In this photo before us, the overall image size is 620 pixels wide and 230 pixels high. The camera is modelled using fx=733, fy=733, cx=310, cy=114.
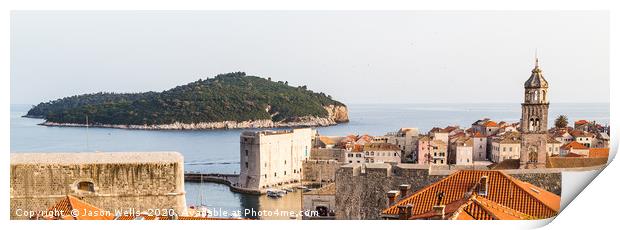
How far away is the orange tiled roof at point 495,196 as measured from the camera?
432 cm

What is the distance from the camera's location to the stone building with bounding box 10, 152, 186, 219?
15.5 feet

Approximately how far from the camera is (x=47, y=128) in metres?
12.5

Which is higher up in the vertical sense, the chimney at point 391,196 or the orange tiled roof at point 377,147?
the chimney at point 391,196

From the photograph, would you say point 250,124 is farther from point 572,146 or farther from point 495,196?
point 495,196

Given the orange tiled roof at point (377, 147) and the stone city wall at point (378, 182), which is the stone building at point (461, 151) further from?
the stone city wall at point (378, 182)

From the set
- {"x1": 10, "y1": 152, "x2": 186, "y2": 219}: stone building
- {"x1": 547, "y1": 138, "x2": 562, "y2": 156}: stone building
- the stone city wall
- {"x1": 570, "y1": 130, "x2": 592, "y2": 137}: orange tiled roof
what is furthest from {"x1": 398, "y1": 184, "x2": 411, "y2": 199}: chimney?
{"x1": 570, "y1": 130, "x2": 592, "y2": 137}: orange tiled roof

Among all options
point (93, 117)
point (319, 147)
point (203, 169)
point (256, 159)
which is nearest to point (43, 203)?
point (93, 117)

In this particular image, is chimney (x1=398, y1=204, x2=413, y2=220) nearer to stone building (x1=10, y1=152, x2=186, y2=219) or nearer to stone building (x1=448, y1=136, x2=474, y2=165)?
stone building (x1=10, y1=152, x2=186, y2=219)

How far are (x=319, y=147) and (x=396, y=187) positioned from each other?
1649 centimetres

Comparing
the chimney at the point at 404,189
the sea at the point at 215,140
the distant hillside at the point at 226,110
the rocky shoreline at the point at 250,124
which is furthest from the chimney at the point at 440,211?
the rocky shoreline at the point at 250,124

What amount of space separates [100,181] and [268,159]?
1392cm

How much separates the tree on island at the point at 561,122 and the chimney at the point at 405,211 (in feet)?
18.2

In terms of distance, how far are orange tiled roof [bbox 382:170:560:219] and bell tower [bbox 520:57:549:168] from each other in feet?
3.99
